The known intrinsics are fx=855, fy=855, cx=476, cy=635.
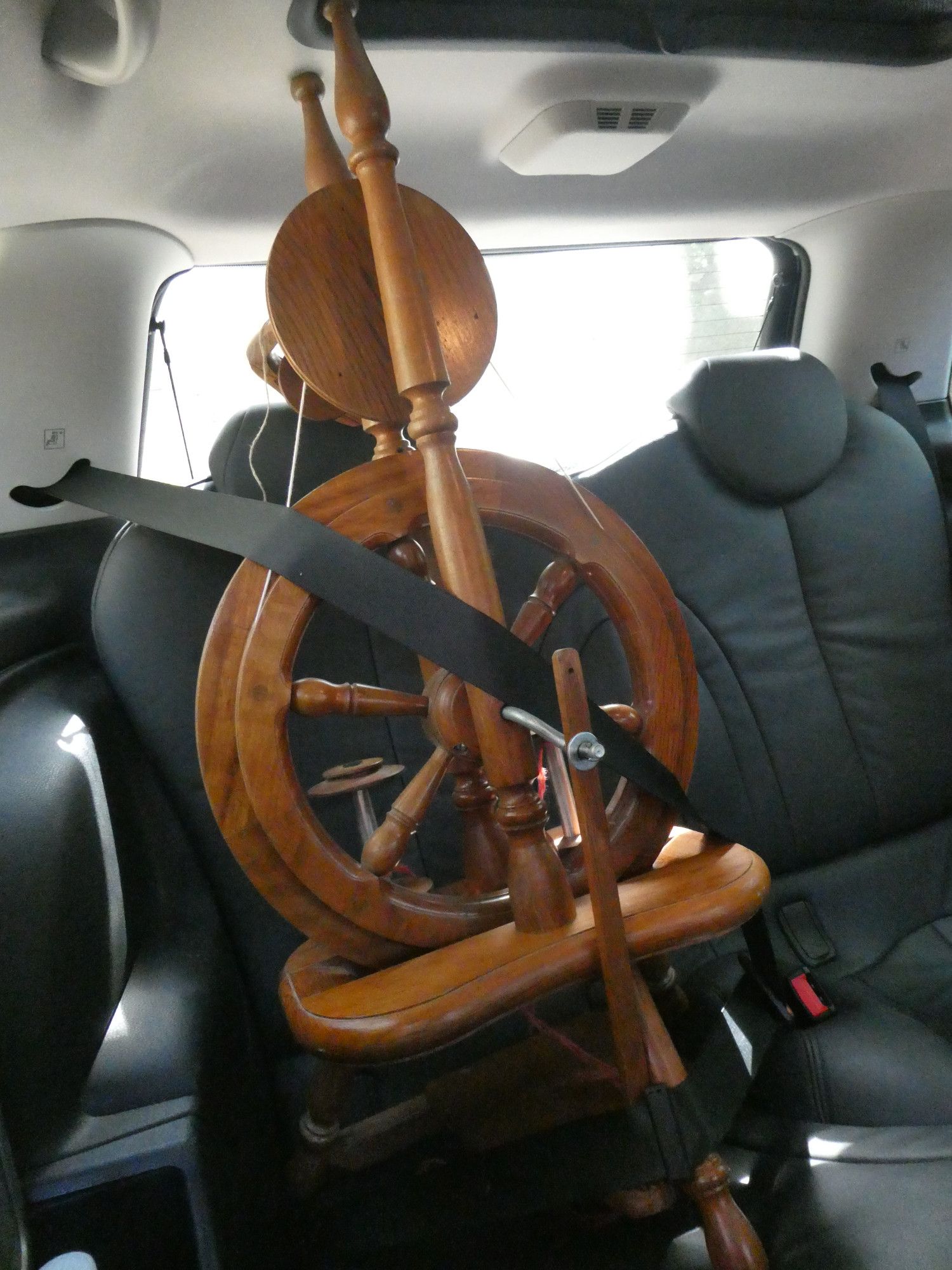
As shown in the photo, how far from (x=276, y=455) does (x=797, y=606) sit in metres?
0.85

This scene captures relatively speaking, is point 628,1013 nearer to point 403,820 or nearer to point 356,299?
point 403,820

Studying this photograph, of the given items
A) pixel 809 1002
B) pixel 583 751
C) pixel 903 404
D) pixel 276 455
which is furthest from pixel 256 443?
pixel 903 404

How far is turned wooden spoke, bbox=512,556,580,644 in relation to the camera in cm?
82

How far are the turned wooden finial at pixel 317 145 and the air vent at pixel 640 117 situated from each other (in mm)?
479

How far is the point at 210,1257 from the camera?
695 mm

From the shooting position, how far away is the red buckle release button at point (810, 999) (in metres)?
1.09

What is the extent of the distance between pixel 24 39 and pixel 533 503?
2.16 feet

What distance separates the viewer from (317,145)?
90 centimetres

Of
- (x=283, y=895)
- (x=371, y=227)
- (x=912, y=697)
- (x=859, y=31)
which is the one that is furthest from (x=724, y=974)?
(x=859, y=31)

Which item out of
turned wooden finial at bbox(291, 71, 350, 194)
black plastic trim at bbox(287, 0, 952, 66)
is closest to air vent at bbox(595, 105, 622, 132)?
black plastic trim at bbox(287, 0, 952, 66)

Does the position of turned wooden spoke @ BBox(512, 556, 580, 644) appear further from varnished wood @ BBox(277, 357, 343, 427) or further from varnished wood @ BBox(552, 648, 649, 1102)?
varnished wood @ BBox(277, 357, 343, 427)

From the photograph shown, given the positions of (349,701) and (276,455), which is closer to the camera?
(349,701)

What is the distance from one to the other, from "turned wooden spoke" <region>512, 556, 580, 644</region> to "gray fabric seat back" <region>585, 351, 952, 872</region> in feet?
1.75

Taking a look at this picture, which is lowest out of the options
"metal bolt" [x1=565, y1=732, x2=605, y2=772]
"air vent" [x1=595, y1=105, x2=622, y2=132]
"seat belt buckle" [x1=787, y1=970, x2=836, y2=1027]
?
"seat belt buckle" [x1=787, y1=970, x2=836, y2=1027]
